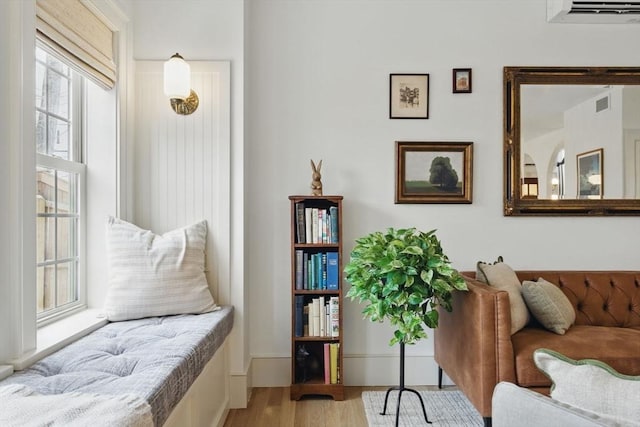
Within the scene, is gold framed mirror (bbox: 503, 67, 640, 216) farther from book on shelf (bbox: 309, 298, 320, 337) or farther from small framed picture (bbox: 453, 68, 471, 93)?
book on shelf (bbox: 309, 298, 320, 337)

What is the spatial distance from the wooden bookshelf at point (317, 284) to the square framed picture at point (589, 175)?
172 cm

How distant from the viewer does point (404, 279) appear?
213 cm

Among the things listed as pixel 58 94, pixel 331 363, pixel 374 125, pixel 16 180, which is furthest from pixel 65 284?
pixel 374 125

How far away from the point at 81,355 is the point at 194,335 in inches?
17.3

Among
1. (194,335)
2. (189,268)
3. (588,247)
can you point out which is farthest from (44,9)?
(588,247)

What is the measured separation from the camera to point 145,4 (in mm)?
2574

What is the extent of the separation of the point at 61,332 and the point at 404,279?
1595 mm

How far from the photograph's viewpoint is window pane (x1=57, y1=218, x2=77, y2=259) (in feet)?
7.09

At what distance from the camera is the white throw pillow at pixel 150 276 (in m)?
2.18

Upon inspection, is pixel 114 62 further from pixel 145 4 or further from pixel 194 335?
pixel 194 335

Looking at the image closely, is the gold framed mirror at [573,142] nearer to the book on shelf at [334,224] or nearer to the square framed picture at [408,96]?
the square framed picture at [408,96]

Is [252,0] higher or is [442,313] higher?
[252,0]

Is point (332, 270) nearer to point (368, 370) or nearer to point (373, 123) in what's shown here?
point (368, 370)

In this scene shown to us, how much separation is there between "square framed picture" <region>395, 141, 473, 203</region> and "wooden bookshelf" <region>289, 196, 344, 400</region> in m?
0.56
